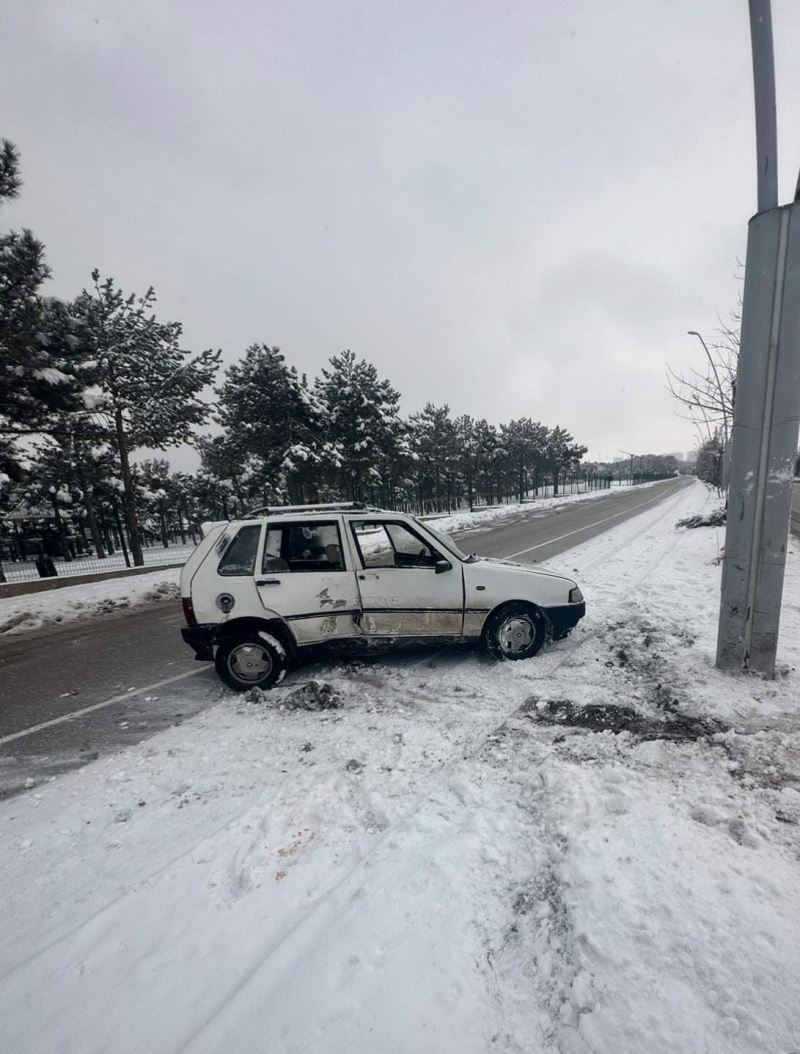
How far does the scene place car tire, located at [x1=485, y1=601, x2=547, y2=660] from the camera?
17.2ft

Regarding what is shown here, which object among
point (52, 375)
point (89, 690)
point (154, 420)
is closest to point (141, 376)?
point (154, 420)

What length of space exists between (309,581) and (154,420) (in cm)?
1714

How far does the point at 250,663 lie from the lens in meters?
5.03

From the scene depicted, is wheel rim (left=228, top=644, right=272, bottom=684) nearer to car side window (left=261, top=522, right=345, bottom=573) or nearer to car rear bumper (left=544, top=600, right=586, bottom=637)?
car side window (left=261, top=522, right=345, bottom=573)

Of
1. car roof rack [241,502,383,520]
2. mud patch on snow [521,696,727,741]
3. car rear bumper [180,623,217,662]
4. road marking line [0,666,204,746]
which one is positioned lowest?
road marking line [0,666,204,746]

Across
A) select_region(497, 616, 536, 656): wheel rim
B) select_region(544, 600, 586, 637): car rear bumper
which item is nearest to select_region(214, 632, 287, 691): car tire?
select_region(497, 616, 536, 656): wheel rim

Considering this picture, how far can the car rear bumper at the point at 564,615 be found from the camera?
5328 millimetres

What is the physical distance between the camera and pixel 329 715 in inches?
170

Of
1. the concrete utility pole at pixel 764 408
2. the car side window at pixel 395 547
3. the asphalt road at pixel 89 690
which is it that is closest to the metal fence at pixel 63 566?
the asphalt road at pixel 89 690

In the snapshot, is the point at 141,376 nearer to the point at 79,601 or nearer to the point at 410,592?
the point at 79,601

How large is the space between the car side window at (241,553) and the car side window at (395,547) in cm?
114

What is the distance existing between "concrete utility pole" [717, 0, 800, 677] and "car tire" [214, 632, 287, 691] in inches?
183

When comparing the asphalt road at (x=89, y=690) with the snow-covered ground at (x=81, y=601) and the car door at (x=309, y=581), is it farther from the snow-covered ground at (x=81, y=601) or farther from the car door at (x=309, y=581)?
the car door at (x=309, y=581)

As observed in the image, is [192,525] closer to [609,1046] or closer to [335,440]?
[335,440]
